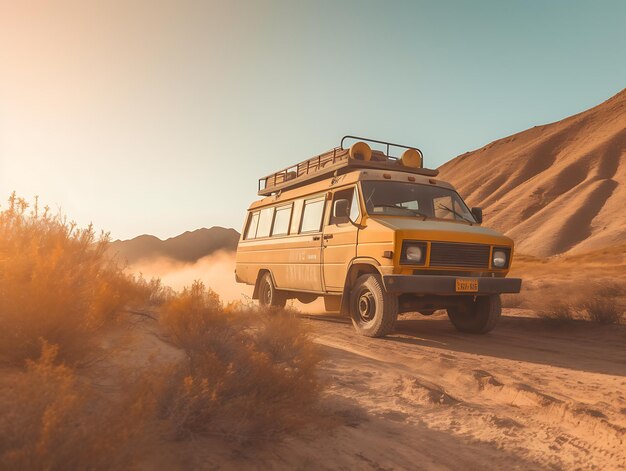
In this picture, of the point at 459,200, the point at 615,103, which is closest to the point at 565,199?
the point at 615,103

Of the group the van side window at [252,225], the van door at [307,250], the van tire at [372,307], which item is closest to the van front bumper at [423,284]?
the van tire at [372,307]

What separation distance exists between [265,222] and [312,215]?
2.25m

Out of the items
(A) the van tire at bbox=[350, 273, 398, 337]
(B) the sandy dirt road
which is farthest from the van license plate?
(A) the van tire at bbox=[350, 273, 398, 337]

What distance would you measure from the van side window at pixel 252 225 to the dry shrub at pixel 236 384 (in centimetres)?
687

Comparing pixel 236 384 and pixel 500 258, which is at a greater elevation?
pixel 500 258

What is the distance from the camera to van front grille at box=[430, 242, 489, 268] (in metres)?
6.77

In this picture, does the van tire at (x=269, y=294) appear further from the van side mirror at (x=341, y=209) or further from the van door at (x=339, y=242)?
the van side mirror at (x=341, y=209)

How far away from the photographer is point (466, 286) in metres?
6.72

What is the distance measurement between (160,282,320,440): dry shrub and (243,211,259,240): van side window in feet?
22.5

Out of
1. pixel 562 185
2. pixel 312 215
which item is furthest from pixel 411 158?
pixel 562 185

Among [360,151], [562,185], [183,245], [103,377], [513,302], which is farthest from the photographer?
[562,185]

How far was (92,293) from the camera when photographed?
343cm

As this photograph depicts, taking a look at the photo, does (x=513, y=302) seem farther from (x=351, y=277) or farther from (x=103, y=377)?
(x=103, y=377)

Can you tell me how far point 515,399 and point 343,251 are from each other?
13.0ft
